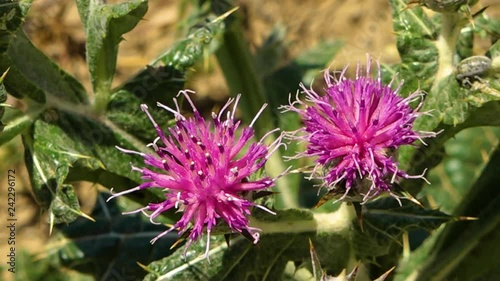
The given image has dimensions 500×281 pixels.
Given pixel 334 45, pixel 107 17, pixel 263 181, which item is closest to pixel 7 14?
pixel 107 17

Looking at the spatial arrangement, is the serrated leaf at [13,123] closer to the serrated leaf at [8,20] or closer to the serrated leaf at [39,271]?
the serrated leaf at [8,20]

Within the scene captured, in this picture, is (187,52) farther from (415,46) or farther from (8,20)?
(415,46)

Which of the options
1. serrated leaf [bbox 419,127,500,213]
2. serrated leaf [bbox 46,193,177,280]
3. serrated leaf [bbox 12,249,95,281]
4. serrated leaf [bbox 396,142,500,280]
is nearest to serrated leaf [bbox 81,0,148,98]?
serrated leaf [bbox 46,193,177,280]

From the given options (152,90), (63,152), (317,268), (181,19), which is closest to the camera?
(317,268)

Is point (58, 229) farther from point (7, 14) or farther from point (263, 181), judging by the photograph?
point (263, 181)

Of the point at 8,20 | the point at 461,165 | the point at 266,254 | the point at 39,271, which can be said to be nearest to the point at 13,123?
the point at 8,20
